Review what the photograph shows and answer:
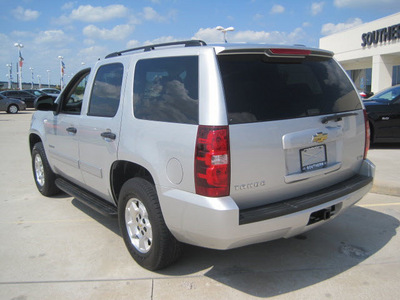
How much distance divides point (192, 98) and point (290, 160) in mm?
908

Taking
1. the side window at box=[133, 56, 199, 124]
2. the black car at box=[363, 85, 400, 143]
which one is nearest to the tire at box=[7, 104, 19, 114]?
the black car at box=[363, 85, 400, 143]

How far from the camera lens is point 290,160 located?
292 centimetres

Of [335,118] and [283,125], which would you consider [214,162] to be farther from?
[335,118]

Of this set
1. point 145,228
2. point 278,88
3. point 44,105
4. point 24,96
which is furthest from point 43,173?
point 24,96

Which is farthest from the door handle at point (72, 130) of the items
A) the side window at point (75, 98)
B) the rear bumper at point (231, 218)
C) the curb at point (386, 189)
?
the curb at point (386, 189)

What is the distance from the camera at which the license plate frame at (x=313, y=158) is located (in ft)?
9.86

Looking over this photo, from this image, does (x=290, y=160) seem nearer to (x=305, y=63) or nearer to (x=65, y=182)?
(x=305, y=63)

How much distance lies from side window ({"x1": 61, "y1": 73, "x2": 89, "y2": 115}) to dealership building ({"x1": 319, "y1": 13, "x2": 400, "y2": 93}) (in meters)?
23.0

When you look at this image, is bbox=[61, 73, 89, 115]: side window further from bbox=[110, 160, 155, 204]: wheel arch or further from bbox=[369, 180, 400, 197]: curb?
bbox=[369, 180, 400, 197]: curb

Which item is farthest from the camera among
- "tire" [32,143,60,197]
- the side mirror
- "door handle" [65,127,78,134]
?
"tire" [32,143,60,197]

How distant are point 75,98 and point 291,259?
3.27 m

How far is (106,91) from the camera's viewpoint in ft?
12.9

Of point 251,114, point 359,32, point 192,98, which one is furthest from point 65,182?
point 359,32

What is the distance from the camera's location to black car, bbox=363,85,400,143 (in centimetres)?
853
